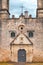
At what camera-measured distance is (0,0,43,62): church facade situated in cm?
2783

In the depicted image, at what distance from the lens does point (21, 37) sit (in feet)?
92.9

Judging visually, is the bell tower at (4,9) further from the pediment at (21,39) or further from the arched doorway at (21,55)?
the arched doorway at (21,55)

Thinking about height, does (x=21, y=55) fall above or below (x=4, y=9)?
below

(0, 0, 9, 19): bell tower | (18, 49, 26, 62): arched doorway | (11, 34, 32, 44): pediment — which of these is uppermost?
(0, 0, 9, 19): bell tower

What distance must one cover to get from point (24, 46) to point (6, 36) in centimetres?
229

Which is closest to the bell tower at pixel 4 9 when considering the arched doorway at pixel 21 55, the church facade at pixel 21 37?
the church facade at pixel 21 37

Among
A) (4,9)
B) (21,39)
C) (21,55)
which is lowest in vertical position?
(21,55)

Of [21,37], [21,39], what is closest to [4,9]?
[21,37]

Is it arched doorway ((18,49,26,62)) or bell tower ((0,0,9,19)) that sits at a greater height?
bell tower ((0,0,9,19))

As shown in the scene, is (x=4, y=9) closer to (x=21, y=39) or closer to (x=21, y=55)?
(x=21, y=39)

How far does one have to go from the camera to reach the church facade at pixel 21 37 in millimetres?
27828

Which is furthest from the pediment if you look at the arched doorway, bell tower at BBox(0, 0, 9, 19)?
bell tower at BBox(0, 0, 9, 19)

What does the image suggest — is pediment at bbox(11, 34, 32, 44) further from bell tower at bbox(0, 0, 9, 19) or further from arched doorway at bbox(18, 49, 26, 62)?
bell tower at bbox(0, 0, 9, 19)

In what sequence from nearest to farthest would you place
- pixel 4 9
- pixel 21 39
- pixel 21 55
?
1. pixel 21 39
2. pixel 21 55
3. pixel 4 9
